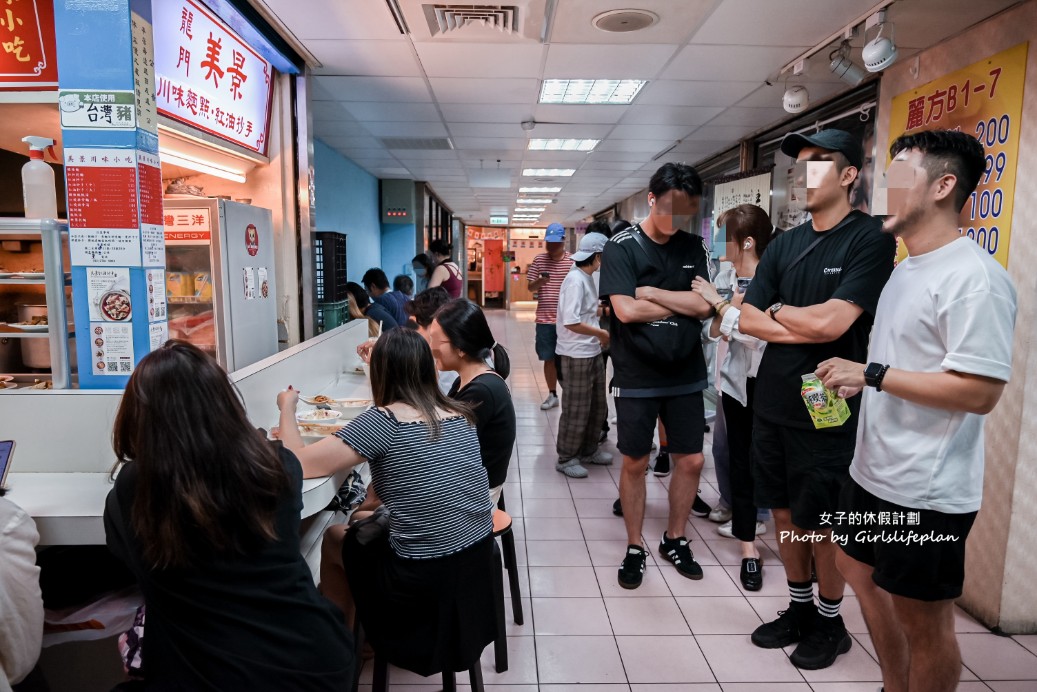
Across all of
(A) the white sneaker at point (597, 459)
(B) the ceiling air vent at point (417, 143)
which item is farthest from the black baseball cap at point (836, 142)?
(B) the ceiling air vent at point (417, 143)

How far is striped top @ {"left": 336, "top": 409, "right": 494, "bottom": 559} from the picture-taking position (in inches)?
66.6

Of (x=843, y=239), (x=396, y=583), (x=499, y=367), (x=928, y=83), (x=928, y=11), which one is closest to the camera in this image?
(x=396, y=583)

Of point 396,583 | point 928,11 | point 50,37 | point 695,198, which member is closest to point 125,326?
point 50,37

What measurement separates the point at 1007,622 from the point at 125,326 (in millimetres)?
3564

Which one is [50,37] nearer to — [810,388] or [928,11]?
[810,388]

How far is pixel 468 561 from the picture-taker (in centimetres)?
174

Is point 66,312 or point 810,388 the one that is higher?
point 66,312

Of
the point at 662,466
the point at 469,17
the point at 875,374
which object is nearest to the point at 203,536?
the point at 875,374

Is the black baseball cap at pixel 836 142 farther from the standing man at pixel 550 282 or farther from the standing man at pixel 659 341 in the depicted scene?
the standing man at pixel 550 282

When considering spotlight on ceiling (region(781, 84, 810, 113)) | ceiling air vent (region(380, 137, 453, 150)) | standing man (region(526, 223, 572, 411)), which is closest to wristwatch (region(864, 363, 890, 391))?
spotlight on ceiling (region(781, 84, 810, 113))

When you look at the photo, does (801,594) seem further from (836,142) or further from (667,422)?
(836,142)

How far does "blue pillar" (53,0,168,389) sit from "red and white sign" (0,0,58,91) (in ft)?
0.68

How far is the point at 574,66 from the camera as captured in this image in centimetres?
382

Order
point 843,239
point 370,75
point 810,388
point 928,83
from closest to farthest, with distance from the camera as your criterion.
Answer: point 810,388, point 843,239, point 928,83, point 370,75
